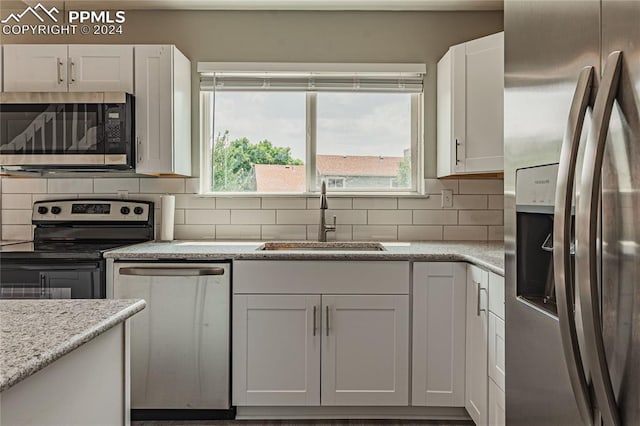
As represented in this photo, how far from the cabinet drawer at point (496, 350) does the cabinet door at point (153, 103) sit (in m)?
1.84

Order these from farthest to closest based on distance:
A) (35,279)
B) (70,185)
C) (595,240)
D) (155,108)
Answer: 1. (70,185)
2. (155,108)
3. (35,279)
4. (595,240)

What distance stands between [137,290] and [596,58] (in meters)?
2.18

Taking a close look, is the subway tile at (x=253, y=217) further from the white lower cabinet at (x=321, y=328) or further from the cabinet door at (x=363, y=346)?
the cabinet door at (x=363, y=346)

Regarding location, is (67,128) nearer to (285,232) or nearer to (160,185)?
(160,185)

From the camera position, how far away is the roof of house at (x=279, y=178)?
317 centimetres

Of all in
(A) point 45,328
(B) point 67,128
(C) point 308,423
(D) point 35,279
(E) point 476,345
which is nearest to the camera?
(A) point 45,328

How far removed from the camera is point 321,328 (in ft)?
7.91

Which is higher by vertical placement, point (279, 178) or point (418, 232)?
point (279, 178)

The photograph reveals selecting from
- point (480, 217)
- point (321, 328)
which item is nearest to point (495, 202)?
point (480, 217)

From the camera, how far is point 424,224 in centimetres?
311

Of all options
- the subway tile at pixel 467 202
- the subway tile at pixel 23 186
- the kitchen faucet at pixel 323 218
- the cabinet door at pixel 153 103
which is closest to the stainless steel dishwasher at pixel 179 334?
the cabinet door at pixel 153 103

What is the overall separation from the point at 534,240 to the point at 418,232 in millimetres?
1954

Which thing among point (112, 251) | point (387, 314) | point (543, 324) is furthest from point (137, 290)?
point (543, 324)

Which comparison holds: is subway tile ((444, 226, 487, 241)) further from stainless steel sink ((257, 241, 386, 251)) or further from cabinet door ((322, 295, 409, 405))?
cabinet door ((322, 295, 409, 405))
